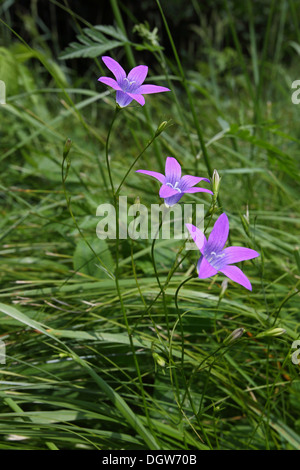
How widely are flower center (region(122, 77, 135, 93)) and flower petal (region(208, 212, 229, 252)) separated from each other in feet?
0.68

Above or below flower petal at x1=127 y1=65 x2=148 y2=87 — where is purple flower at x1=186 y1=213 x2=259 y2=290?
below

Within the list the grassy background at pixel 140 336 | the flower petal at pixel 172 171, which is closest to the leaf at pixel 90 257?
the grassy background at pixel 140 336

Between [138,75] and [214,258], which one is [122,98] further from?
[214,258]

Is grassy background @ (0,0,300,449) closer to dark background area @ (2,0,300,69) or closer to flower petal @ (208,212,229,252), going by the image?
flower petal @ (208,212,229,252)

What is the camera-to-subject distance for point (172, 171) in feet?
1.99

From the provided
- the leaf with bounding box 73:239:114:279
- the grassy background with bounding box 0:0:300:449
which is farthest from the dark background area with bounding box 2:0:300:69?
the leaf with bounding box 73:239:114:279

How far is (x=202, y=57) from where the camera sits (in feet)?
13.2

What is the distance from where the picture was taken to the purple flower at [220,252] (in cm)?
53

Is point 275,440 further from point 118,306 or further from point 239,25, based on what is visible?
point 239,25

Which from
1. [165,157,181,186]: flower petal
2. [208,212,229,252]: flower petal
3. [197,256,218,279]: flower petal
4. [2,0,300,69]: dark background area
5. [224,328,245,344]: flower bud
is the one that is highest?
[2,0,300,69]: dark background area

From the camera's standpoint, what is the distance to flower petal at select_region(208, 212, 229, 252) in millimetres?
559

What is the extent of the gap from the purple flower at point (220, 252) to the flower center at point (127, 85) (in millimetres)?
207

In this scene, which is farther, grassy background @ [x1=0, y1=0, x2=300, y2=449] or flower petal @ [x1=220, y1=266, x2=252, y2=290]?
grassy background @ [x1=0, y1=0, x2=300, y2=449]

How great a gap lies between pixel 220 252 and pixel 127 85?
246mm
